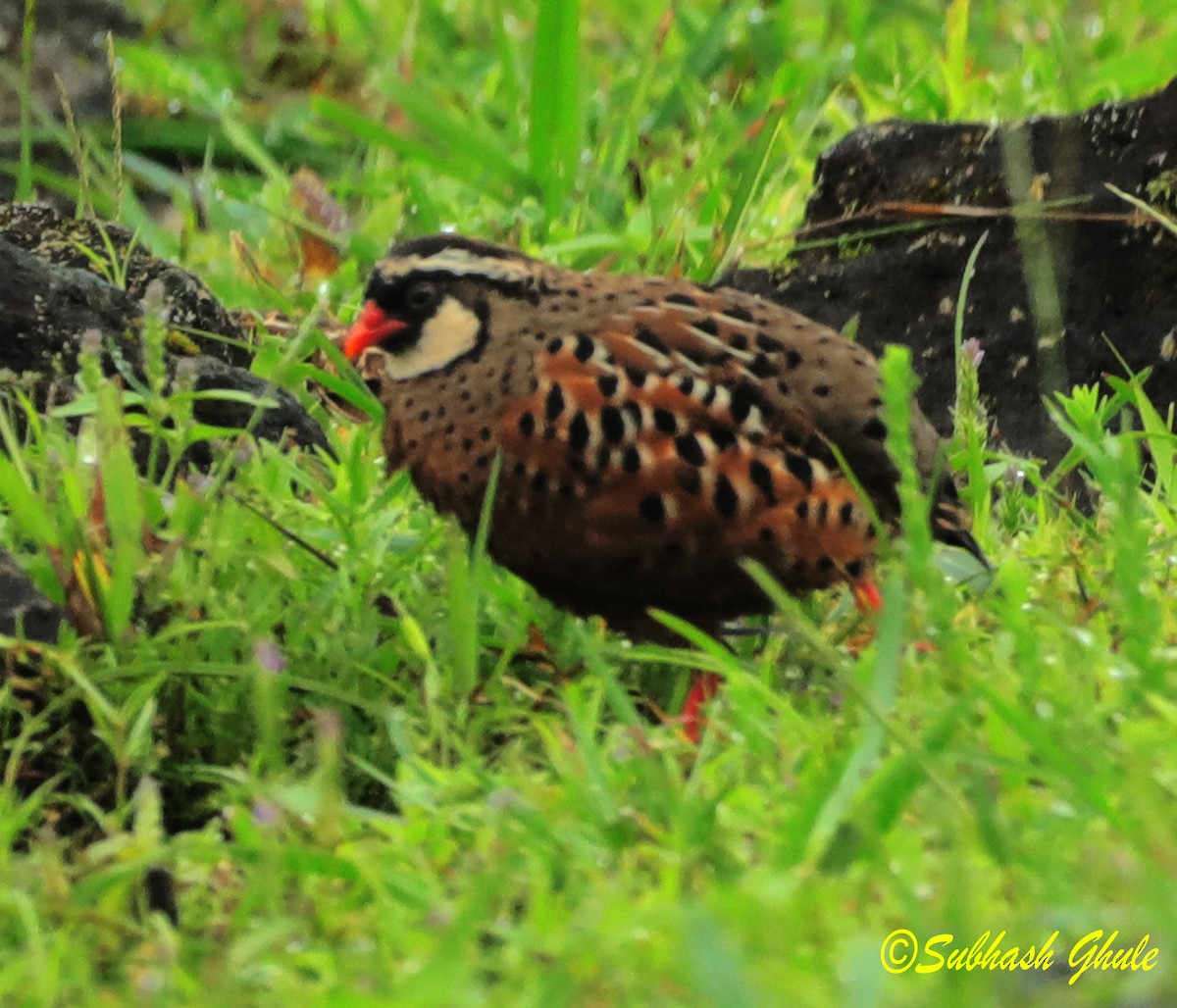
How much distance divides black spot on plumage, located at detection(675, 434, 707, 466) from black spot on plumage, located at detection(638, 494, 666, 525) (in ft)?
0.29

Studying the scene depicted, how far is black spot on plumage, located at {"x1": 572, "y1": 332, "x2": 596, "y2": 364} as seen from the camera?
3363 millimetres

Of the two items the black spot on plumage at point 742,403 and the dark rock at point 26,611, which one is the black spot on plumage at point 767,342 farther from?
the dark rock at point 26,611

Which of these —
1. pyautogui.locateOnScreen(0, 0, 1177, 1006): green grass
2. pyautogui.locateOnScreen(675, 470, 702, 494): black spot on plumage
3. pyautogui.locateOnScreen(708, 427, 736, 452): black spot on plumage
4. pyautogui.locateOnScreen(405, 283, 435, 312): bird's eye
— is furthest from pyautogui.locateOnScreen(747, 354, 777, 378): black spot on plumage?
pyautogui.locateOnScreen(405, 283, 435, 312): bird's eye

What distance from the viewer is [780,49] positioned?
695 cm

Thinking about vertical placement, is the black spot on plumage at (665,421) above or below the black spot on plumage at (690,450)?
above

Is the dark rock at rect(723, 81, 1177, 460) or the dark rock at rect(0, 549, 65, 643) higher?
the dark rock at rect(723, 81, 1177, 460)

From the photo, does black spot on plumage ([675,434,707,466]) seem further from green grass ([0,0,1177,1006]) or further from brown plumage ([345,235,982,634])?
green grass ([0,0,1177,1006])

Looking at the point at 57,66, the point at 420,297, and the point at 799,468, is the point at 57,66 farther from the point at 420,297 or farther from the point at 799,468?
the point at 799,468

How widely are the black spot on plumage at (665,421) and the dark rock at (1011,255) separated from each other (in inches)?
65.1

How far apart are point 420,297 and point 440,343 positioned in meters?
0.14

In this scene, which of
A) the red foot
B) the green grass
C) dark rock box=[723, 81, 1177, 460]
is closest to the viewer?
the green grass

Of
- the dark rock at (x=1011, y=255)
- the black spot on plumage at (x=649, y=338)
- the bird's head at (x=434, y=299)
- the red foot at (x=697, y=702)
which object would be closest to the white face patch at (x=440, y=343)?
the bird's head at (x=434, y=299)

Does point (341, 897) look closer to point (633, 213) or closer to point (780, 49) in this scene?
point (633, 213)

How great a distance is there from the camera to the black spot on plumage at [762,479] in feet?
10.8
